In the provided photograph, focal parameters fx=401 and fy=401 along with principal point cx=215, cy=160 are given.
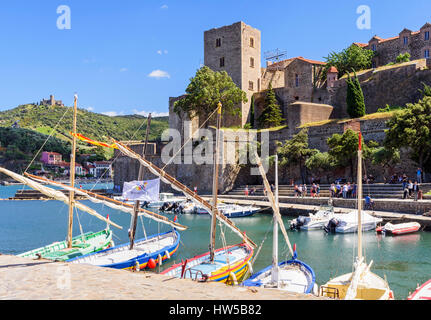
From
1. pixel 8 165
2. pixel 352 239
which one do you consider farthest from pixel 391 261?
pixel 8 165

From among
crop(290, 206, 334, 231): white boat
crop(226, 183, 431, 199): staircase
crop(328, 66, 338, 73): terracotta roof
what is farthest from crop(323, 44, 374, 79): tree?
crop(290, 206, 334, 231): white boat

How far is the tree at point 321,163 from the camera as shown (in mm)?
37500

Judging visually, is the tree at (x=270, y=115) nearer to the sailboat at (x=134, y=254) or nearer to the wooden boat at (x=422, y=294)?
the sailboat at (x=134, y=254)

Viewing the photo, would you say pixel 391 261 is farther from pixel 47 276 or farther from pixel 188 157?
pixel 188 157

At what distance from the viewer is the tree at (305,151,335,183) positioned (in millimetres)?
37500

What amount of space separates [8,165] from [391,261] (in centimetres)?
11623

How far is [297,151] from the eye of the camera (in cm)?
4034

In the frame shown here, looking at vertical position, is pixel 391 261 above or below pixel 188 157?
below

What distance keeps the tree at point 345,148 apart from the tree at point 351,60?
1906 centimetres

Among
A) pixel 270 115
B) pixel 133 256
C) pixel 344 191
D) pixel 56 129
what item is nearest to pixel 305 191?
pixel 344 191

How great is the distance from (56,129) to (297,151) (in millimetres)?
131975

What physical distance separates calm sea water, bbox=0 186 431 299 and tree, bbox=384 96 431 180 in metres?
9.53

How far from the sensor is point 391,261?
17.8 meters

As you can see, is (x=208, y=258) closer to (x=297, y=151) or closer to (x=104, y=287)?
(x=104, y=287)
